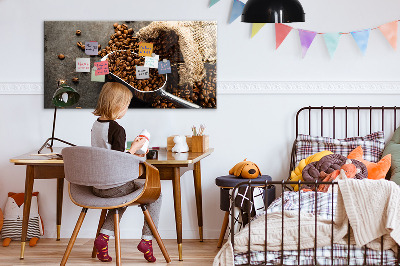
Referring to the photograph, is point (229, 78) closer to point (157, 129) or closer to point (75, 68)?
point (157, 129)

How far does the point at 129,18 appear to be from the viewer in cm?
429

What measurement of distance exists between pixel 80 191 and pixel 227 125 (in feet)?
4.45

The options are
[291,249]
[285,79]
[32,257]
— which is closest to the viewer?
[291,249]

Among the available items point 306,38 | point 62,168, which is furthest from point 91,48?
point 306,38

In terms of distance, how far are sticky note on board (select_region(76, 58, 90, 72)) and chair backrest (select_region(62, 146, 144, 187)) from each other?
48.7 inches

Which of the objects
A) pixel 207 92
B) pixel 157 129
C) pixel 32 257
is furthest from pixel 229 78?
pixel 32 257

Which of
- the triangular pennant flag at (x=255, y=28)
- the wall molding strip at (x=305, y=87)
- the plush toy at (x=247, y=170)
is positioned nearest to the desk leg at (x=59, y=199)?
the wall molding strip at (x=305, y=87)

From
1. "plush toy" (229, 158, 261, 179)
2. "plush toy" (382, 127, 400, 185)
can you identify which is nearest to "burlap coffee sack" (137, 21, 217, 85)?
"plush toy" (229, 158, 261, 179)

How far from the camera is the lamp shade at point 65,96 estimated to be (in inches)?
157

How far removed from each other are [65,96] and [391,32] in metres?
2.33

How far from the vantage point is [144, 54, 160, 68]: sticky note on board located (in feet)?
14.1

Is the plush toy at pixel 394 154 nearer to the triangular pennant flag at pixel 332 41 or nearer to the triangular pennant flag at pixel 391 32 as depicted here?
the triangular pennant flag at pixel 391 32

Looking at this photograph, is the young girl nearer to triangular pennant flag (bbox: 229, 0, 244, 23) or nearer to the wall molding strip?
the wall molding strip

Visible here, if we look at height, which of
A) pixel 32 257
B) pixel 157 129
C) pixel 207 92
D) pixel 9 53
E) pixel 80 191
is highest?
pixel 9 53
